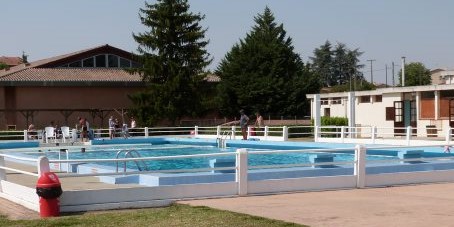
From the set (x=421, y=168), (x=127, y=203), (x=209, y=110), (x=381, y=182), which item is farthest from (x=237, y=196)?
(x=209, y=110)

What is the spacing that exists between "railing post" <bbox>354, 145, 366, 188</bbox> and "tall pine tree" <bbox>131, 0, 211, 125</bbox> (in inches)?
1676

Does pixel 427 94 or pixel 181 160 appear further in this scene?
pixel 427 94

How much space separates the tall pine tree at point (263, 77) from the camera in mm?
67562

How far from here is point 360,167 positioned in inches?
586

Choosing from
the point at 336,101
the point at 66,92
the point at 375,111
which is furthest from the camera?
the point at 66,92

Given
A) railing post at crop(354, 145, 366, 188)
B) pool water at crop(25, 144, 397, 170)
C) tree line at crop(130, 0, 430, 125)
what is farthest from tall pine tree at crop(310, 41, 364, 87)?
railing post at crop(354, 145, 366, 188)

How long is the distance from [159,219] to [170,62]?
48.0 m

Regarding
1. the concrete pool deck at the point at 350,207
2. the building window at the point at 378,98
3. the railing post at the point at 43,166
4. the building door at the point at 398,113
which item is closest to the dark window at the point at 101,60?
the building window at the point at 378,98

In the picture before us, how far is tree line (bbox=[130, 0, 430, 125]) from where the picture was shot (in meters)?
57.8

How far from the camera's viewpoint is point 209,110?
6431cm

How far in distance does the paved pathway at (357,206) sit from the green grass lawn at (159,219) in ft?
1.66

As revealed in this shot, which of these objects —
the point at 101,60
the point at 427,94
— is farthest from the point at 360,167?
the point at 101,60

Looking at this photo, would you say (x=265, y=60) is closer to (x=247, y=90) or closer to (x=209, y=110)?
(x=247, y=90)

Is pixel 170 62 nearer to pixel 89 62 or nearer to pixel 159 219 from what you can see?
pixel 89 62
